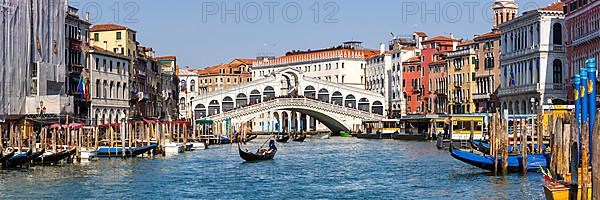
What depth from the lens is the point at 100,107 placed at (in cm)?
3094

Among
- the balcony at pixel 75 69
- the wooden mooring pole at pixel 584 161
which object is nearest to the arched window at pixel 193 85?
the balcony at pixel 75 69

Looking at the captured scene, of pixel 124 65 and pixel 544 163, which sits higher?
pixel 124 65

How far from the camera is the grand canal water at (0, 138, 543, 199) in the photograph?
14375 mm

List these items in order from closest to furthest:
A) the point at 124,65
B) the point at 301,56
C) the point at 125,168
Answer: the point at 125,168 < the point at 124,65 < the point at 301,56

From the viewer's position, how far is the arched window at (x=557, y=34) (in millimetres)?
30016

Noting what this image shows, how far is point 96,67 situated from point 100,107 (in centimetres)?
111

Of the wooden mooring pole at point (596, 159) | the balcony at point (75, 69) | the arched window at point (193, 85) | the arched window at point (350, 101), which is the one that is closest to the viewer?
the wooden mooring pole at point (596, 159)

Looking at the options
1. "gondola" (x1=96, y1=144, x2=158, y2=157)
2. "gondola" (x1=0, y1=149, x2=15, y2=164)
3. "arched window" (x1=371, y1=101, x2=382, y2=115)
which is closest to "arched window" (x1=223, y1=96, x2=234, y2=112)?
"arched window" (x1=371, y1=101, x2=382, y2=115)

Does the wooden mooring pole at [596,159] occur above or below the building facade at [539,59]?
below

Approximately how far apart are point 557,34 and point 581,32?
3511 millimetres

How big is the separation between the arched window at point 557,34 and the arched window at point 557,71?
Result: 0.52 meters

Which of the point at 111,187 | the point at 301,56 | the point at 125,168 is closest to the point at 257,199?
the point at 111,187

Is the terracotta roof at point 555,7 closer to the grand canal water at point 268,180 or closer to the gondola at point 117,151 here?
the grand canal water at point 268,180

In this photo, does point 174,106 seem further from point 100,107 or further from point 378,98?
point 100,107
